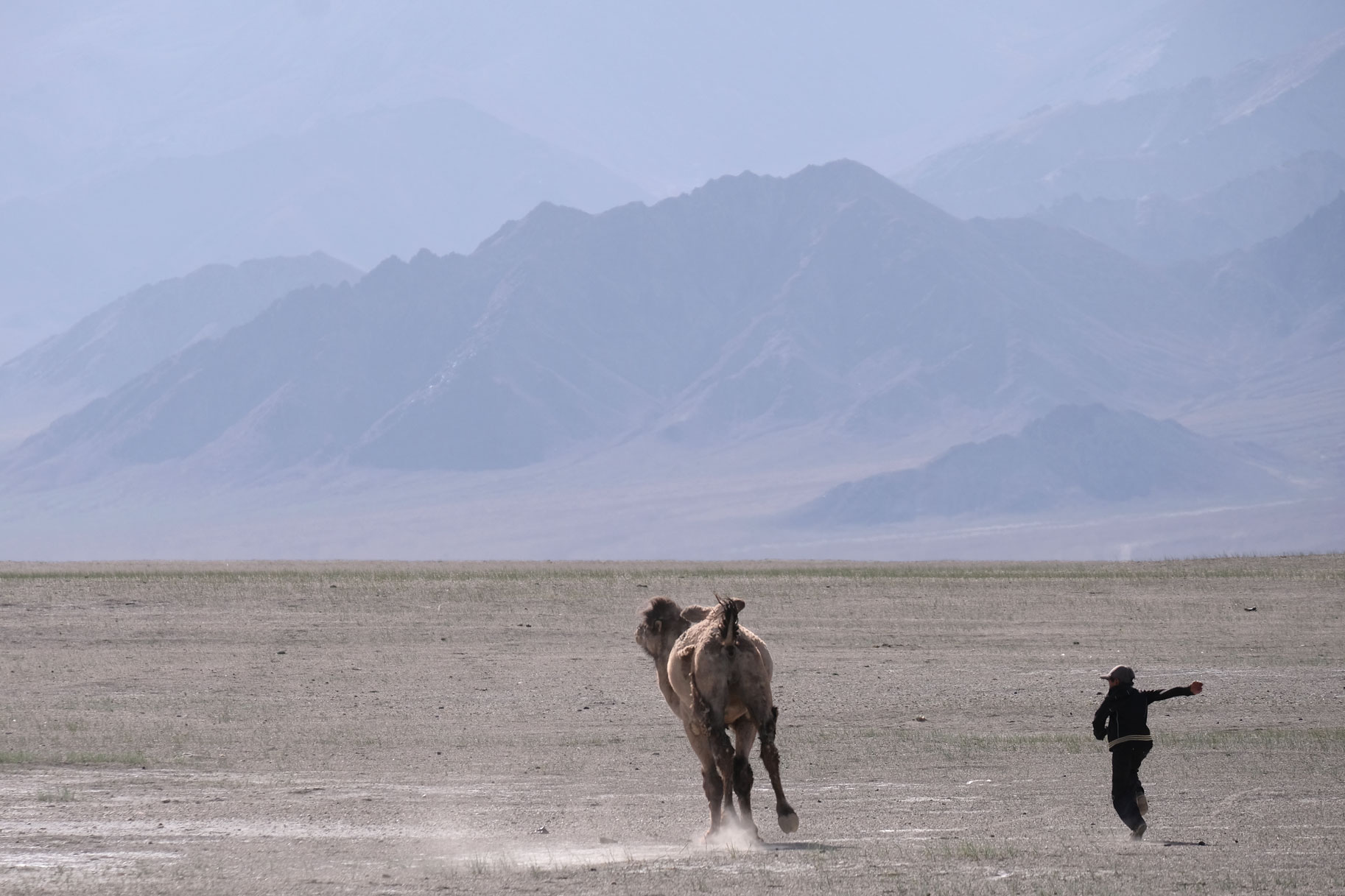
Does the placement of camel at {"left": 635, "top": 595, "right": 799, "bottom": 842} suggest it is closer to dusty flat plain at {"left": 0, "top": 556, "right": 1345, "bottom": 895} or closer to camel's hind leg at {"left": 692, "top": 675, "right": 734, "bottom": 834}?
camel's hind leg at {"left": 692, "top": 675, "right": 734, "bottom": 834}

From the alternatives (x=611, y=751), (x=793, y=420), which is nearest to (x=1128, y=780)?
(x=611, y=751)

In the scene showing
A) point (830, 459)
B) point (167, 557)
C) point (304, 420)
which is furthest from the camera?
point (304, 420)

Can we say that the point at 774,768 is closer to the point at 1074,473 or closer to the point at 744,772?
the point at 744,772

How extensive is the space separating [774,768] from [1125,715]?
253 centimetres

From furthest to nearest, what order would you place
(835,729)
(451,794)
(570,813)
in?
(835,729)
(451,794)
(570,813)

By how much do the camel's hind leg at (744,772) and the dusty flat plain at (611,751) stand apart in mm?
355

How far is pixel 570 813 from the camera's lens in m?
13.7

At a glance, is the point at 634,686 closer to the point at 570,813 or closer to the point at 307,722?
the point at 307,722

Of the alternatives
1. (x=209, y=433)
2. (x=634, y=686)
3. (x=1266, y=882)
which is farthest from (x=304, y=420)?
(x=1266, y=882)

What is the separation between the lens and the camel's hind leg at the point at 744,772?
11969mm

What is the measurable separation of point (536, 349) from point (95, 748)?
587ft

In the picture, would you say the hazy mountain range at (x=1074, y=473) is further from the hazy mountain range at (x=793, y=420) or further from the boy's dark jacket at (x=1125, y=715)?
the boy's dark jacket at (x=1125, y=715)

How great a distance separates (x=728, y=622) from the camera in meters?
11.6

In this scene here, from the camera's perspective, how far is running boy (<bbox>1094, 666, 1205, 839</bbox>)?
11930mm
